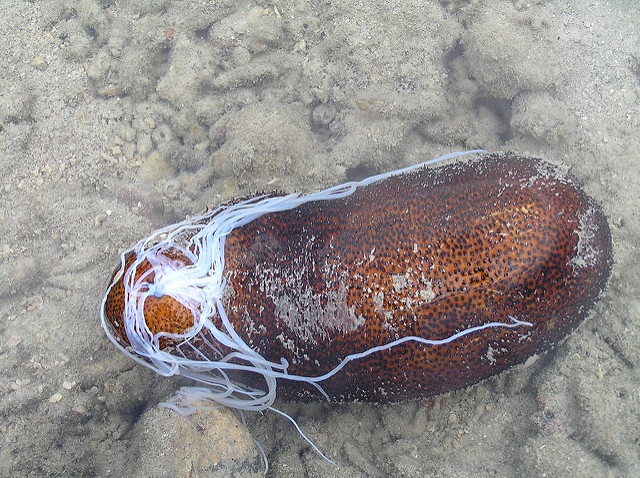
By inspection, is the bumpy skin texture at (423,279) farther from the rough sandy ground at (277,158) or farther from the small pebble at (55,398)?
the small pebble at (55,398)

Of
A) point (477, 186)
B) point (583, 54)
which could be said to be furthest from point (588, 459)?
point (583, 54)

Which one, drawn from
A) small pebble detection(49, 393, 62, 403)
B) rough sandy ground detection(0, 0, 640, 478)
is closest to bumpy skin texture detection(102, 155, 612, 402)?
rough sandy ground detection(0, 0, 640, 478)

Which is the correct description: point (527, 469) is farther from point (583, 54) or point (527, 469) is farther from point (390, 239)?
point (583, 54)

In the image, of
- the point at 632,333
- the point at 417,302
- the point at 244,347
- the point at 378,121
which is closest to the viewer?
the point at 417,302

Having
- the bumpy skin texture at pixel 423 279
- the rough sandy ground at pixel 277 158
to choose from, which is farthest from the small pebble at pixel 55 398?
the bumpy skin texture at pixel 423 279

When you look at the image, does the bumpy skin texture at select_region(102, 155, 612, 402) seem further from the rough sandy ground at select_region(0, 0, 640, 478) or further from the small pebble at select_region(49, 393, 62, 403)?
the small pebble at select_region(49, 393, 62, 403)

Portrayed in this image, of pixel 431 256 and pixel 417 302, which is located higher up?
pixel 431 256

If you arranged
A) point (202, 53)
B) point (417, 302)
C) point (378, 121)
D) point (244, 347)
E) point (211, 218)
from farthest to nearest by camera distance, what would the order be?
point (202, 53) < point (378, 121) < point (211, 218) < point (244, 347) < point (417, 302)
